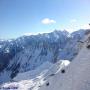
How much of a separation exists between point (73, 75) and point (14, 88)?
47.8 metres

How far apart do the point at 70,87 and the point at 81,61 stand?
26.2 ft

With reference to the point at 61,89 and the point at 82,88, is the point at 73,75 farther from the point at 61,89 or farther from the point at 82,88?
the point at 82,88

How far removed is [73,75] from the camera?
37.4m

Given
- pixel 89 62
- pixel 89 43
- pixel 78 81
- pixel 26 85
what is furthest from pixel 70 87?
pixel 26 85

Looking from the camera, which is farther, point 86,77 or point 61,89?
point 61,89

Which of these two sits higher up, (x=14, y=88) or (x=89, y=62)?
(x=89, y=62)

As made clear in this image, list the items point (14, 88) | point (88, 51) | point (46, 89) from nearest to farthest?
point (88, 51), point (46, 89), point (14, 88)

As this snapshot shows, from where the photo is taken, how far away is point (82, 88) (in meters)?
30.2

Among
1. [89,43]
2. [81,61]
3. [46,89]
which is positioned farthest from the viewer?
[46,89]

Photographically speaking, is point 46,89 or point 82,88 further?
point 46,89

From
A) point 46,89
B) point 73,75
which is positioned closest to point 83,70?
point 73,75

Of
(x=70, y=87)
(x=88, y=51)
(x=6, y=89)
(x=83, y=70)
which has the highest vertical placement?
(x=88, y=51)

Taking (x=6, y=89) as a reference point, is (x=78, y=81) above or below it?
above

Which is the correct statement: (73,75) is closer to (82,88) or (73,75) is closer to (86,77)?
(86,77)
